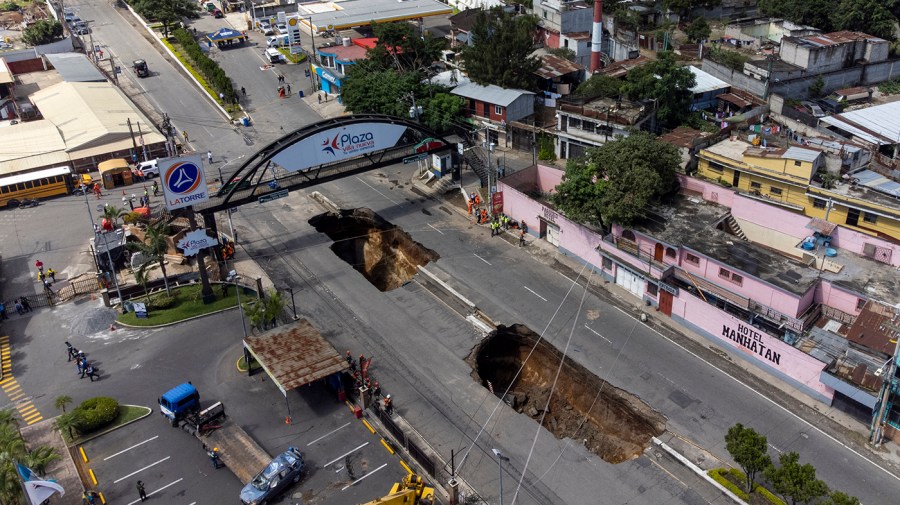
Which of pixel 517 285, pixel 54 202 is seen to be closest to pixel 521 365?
pixel 517 285

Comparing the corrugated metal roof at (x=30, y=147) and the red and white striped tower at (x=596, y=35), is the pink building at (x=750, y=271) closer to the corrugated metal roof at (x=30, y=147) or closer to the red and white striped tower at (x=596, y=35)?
the red and white striped tower at (x=596, y=35)

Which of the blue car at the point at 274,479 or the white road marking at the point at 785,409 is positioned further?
the white road marking at the point at 785,409

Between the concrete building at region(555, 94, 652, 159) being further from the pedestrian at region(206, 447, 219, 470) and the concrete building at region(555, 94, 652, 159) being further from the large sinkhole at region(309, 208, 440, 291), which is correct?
the pedestrian at region(206, 447, 219, 470)

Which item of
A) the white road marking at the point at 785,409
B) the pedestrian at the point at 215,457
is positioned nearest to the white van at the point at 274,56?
the white road marking at the point at 785,409

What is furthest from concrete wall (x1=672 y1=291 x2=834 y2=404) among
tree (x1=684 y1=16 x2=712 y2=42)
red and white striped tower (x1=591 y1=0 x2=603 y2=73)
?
tree (x1=684 y1=16 x2=712 y2=42)

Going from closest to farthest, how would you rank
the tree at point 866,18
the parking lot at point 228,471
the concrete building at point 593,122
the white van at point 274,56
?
the parking lot at point 228,471 → the concrete building at point 593,122 → the tree at point 866,18 → the white van at point 274,56

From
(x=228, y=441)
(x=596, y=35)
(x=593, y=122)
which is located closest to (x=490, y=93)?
(x=593, y=122)
